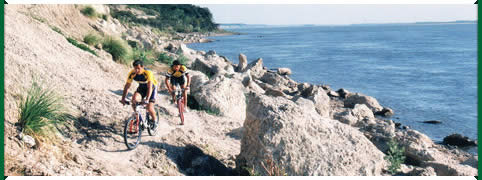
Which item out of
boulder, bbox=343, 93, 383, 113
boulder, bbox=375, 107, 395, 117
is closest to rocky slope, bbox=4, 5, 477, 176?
boulder, bbox=375, 107, 395, 117

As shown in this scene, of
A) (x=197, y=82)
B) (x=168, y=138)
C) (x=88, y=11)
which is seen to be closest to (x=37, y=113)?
(x=168, y=138)

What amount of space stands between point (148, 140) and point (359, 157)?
4.34 metres

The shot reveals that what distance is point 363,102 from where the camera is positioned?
26172 mm

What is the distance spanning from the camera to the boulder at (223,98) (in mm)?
13789

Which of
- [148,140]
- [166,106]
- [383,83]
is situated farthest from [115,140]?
[383,83]

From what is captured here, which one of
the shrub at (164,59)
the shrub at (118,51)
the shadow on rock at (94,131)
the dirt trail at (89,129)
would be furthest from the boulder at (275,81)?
the shadow on rock at (94,131)

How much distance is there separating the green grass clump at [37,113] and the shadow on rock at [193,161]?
80.0 inches

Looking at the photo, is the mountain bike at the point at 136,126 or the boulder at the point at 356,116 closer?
the mountain bike at the point at 136,126

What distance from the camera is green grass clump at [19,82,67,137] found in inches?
294

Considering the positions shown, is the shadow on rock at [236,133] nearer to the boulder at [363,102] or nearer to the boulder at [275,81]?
the boulder at [363,102]

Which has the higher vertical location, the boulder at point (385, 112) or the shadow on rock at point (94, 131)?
the shadow on rock at point (94, 131)

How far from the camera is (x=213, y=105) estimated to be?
45.1ft

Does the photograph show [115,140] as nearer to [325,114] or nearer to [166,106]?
[166,106]

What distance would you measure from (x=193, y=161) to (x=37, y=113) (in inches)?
122
